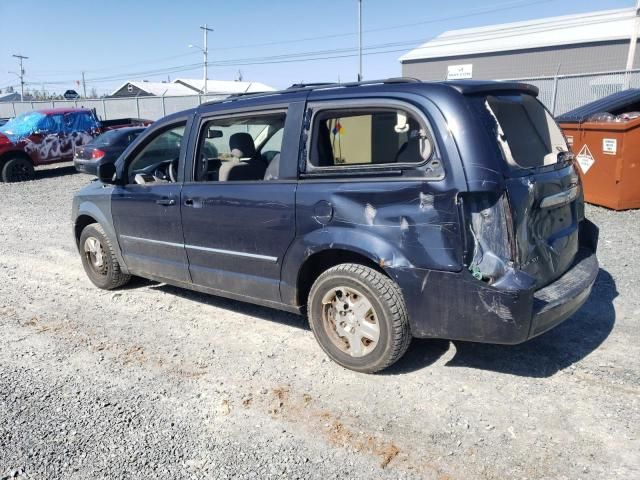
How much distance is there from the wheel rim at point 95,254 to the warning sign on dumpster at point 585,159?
7251 mm

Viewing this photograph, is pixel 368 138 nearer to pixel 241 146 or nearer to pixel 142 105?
pixel 241 146

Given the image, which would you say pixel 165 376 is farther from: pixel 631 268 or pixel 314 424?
pixel 631 268

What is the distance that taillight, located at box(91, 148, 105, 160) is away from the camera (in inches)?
544

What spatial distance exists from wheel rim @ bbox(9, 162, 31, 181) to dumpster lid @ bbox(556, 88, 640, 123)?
14.1 meters

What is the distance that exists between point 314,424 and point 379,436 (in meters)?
0.38

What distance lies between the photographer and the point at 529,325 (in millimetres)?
2920

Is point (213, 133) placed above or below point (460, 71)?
below

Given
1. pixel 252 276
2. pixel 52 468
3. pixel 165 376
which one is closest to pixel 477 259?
pixel 252 276

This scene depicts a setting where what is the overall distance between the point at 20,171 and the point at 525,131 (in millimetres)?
15323

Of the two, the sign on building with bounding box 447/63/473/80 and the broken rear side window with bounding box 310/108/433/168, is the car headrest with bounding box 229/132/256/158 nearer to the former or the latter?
the broken rear side window with bounding box 310/108/433/168

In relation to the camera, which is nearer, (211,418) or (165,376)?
(211,418)

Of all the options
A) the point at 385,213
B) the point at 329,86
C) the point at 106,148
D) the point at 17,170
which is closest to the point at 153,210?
the point at 329,86

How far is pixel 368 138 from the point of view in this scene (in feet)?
11.1

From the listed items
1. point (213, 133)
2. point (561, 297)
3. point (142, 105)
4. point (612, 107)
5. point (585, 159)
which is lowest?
point (561, 297)
